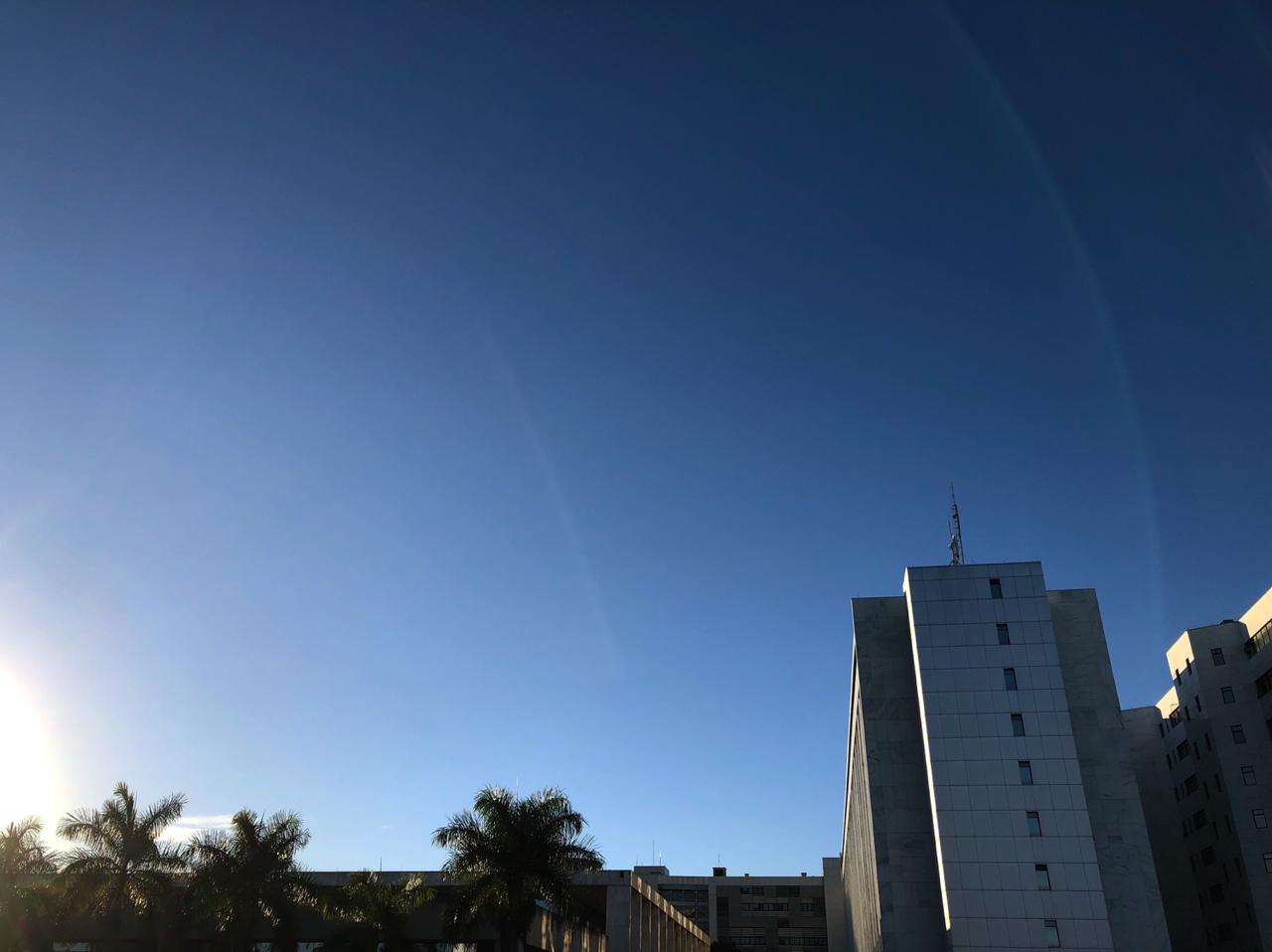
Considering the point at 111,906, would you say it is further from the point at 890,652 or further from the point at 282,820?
the point at 890,652

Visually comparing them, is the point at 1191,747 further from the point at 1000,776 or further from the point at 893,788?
the point at 1000,776

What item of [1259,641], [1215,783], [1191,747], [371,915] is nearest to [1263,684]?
[1259,641]

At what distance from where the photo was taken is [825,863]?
520 ft

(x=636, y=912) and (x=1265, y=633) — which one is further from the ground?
(x=1265, y=633)

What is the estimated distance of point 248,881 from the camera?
49.7m

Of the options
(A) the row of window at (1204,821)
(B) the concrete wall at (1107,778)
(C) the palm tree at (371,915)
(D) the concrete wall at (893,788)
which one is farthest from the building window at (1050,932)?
(C) the palm tree at (371,915)

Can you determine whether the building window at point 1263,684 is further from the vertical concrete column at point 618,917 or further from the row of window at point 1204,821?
the vertical concrete column at point 618,917

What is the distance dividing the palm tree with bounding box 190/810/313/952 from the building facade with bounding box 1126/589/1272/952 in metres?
75.1

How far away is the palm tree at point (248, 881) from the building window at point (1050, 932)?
4238 centimetres

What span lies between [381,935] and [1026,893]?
37.9 meters

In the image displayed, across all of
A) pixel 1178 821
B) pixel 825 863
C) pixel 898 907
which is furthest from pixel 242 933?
pixel 825 863

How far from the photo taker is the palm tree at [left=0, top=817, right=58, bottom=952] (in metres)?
49.3

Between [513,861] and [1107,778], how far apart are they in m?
38.9

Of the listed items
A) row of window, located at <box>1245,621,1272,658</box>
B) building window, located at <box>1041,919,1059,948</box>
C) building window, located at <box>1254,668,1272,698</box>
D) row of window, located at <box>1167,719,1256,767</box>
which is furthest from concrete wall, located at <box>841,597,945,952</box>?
row of window, located at <box>1167,719,1256,767</box>
